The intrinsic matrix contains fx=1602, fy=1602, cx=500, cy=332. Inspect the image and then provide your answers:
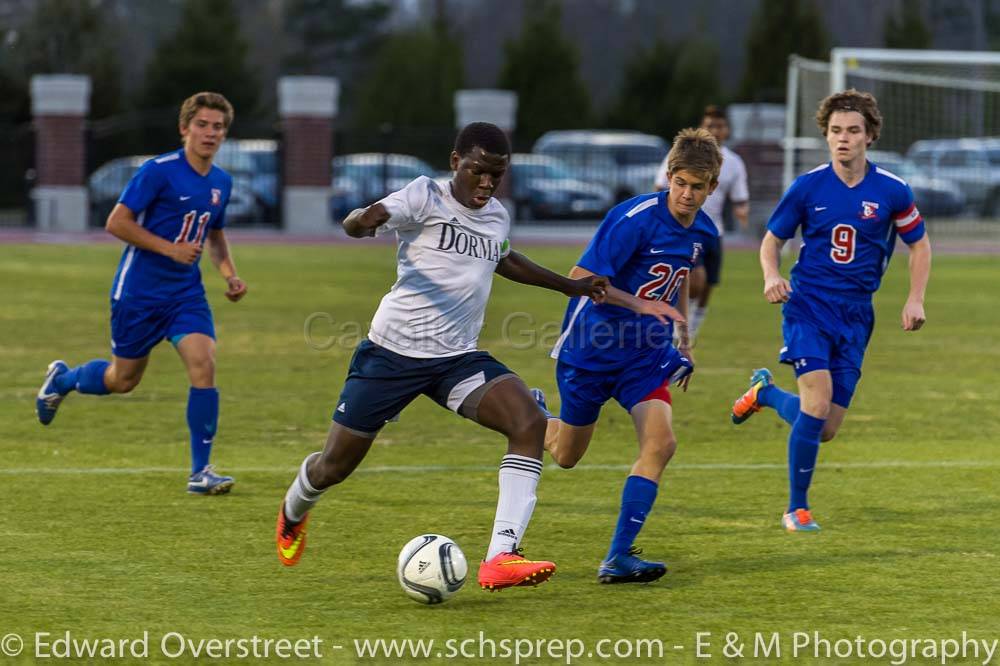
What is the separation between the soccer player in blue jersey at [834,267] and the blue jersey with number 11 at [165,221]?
2.96 metres

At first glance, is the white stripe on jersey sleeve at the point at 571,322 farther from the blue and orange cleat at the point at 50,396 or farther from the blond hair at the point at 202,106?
the blue and orange cleat at the point at 50,396

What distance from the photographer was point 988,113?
31016 millimetres

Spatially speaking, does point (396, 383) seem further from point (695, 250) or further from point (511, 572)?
point (695, 250)

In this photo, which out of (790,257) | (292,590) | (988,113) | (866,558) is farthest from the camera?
(988,113)

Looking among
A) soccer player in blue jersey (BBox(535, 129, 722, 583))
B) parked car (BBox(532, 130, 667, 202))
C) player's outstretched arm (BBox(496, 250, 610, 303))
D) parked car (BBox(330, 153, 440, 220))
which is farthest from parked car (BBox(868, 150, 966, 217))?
player's outstretched arm (BBox(496, 250, 610, 303))

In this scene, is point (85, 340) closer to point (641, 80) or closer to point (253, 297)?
point (253, 297)

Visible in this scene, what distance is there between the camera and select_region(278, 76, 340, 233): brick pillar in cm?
3447

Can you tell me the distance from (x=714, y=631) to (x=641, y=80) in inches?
1735

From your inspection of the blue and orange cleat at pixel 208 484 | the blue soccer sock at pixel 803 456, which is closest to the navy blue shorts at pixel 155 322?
the blue and orange cleat at pixel 208 484

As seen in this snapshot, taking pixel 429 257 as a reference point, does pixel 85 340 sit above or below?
below

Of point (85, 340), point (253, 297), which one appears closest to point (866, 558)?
point (85, 340)

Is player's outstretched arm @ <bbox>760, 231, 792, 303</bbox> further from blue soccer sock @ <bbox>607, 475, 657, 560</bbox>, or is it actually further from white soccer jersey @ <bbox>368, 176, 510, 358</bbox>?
white soccer jersey @ <bbox>368, 176, 510, 358</bbox>

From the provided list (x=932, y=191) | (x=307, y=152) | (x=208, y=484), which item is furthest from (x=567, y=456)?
(x=932, y=191)

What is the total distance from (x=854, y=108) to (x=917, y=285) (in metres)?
0.86
